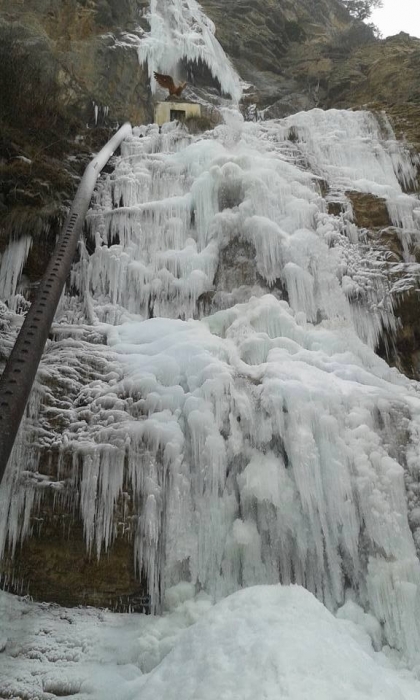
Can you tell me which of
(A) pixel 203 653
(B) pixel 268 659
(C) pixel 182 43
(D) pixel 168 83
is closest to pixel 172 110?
(D) pixel 168 83

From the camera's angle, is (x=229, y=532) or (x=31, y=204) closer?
(x=229, y=532)

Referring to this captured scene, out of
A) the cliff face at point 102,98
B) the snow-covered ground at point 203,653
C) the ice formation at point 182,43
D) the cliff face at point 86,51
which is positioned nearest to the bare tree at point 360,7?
the cliff face at point 102,98

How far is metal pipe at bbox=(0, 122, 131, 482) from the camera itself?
2.99 m

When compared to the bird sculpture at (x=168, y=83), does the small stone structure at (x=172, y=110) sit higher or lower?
lower

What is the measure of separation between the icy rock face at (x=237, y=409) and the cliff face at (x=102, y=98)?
0.20 meters

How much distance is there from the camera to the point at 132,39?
35.7ft

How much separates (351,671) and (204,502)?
1.67 metres

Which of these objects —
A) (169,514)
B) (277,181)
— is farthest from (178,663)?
(277,181)

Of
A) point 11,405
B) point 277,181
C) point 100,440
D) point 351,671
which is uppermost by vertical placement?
point 277,181

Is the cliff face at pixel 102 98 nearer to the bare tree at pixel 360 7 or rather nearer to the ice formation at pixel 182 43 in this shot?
the ice formation at pixel 182 43

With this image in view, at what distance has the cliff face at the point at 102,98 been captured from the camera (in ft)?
11.2

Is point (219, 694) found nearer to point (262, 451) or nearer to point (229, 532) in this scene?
point (229, 532)

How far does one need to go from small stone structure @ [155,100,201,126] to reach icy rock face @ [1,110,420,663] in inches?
194

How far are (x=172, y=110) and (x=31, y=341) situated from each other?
28.1ft
